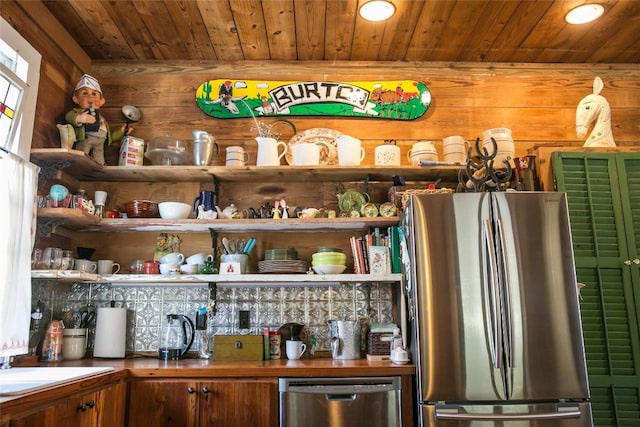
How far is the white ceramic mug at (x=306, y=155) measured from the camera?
302 centimetres

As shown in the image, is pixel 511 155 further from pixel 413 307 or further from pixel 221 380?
pixel 221 380

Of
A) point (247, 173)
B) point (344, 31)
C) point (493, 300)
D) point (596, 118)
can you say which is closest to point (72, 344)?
point (247, 173)

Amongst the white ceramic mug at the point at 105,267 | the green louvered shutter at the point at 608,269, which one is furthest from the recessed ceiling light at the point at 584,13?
the white ceramic mug at the point at 105,267

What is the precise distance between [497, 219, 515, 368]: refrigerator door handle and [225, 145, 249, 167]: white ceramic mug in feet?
4.90

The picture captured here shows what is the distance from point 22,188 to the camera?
2.42 meters

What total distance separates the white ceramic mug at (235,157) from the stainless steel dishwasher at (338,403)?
1286 millimetres

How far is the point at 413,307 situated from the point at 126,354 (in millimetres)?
1652

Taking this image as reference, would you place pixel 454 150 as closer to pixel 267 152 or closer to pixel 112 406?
pixel 267 152

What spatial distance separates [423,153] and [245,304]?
1.38 m

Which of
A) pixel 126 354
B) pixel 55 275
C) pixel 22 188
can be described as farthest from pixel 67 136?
pixel 126 354

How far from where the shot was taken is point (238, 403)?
2379mm

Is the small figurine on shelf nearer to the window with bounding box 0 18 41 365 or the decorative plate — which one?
the window with bounding box 0 18 41 365

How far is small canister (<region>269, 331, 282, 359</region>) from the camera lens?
2828 millimetres

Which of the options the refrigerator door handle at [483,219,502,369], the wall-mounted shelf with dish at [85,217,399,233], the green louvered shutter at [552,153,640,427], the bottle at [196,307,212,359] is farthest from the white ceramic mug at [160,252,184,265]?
the green louvered shutter at [552,153,640,427]
